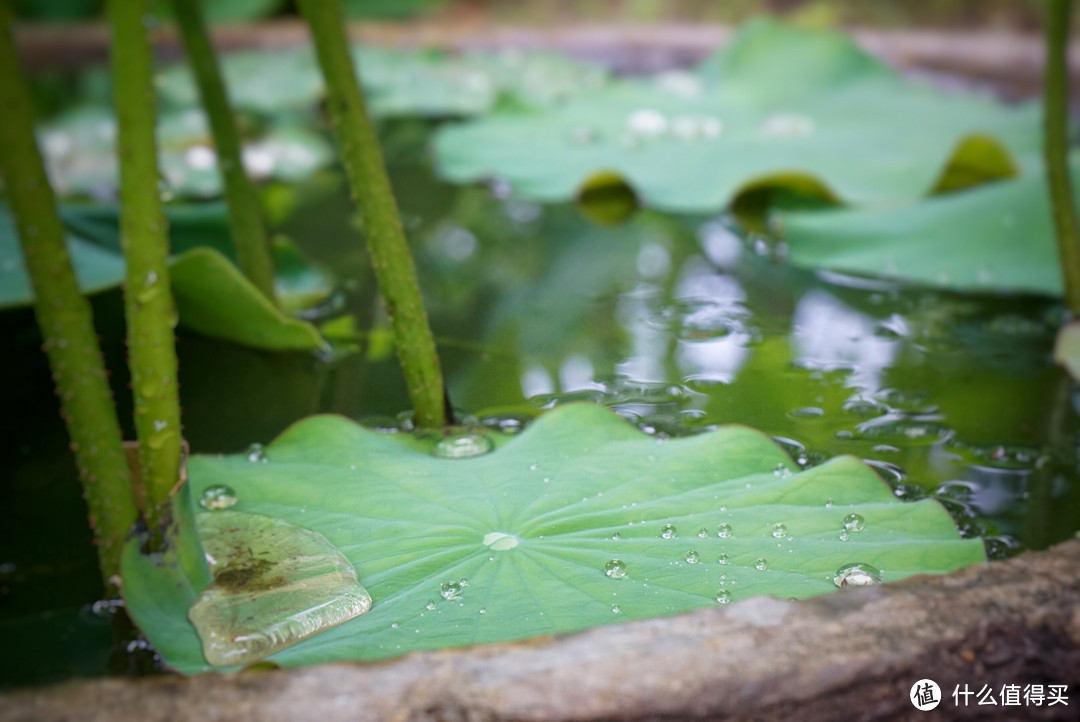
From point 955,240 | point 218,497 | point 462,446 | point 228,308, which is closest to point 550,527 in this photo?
point 462,446

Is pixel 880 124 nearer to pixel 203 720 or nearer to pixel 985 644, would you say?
pixel 985 644

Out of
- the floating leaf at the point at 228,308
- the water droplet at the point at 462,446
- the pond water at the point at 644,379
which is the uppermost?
the floating leaf at the point at 228,308

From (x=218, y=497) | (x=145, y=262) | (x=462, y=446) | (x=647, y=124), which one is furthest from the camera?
(x=647, y=124)

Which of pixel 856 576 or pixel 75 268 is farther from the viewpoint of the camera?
pixel 75 268

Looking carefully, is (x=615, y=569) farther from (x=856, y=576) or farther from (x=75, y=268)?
(x=75, y=268)

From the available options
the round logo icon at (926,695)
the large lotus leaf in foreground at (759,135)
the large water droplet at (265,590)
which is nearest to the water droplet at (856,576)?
the round logo icon at (926,695)

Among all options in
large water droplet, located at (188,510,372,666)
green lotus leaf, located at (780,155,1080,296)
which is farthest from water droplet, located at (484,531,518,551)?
green lotus leaf, located at (780,155,1080,296)

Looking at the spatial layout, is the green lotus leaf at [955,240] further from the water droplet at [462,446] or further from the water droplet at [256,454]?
the water droplet at [256,454]

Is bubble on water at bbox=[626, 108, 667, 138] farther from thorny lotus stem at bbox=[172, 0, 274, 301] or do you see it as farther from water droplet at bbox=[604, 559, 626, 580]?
water droplet at bbox=[604, 559, 626, 580]
